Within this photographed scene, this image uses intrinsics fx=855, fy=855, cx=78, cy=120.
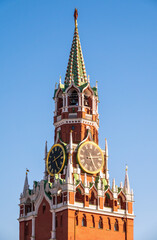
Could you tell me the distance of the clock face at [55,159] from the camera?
88438 millimetres

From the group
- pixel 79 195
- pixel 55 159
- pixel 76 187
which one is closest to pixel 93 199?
pixel 79 195

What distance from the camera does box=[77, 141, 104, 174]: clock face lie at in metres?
88.4

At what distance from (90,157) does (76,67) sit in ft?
35.6

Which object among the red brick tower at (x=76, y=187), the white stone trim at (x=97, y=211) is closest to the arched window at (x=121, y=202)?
the red brick tower at (x=76, y=187)

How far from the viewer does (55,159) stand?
89.6m

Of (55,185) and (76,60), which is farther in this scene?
(76,60)

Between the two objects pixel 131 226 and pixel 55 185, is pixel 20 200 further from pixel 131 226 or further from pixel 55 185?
pixel 131 226

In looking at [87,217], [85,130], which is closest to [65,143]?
[85,130]

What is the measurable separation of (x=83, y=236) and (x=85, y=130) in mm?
12133

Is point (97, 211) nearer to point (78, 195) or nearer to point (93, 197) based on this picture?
point (93, 197)

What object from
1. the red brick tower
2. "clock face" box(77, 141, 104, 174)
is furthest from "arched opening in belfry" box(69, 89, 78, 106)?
"clock face" box(77, 141, 104, 174)

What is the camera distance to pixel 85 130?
90938 mm

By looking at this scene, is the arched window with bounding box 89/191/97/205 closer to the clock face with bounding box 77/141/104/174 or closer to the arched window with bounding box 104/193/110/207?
the arched window with bounding box 104/193/110/207

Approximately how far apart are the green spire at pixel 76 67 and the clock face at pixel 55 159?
25.4 feet
